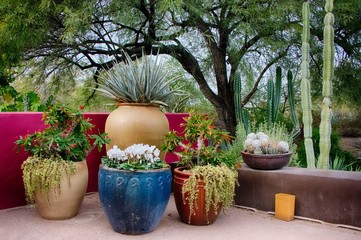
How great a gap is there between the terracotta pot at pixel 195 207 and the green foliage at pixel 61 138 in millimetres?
869

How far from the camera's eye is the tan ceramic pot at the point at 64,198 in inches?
137

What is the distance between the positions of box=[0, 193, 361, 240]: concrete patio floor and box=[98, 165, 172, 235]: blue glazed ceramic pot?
0.11 m

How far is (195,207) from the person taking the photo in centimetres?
339

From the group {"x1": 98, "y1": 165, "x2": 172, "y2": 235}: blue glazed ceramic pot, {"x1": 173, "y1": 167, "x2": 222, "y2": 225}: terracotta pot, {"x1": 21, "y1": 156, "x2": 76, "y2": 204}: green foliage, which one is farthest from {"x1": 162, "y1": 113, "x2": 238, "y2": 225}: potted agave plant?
{"x1": 21, "y1": 156, "x2": 76, "y2": 204}: green foliage

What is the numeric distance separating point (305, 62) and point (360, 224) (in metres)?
2.58

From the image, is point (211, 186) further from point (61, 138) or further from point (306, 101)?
point (306, 101)

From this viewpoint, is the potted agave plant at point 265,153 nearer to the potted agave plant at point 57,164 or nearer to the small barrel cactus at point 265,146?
the small barrel cactus at point 265,146

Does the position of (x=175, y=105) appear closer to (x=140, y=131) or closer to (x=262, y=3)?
(x=262, y=3)

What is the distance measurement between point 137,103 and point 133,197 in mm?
1368

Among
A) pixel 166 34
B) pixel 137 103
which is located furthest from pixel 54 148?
pixel 166 34

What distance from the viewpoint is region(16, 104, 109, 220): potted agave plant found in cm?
343

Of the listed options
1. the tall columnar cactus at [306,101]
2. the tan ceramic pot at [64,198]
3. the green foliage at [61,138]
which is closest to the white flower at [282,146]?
the tall columnar cactus at [306,101]

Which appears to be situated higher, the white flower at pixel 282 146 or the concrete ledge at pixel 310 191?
the white flower at pixel 282 146

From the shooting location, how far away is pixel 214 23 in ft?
23.3
